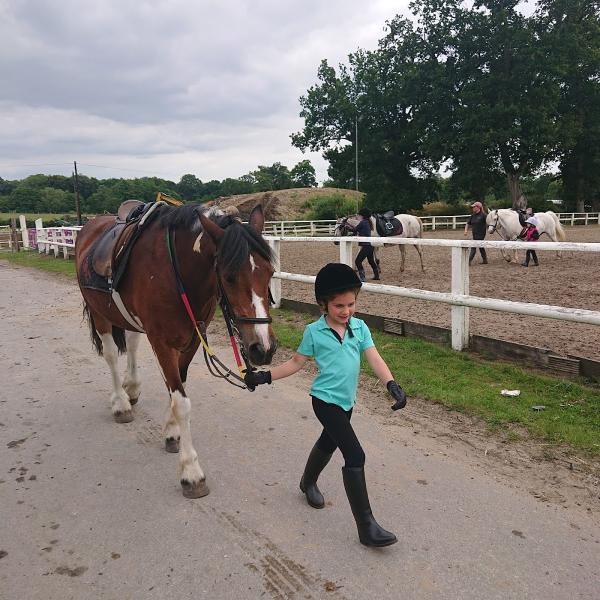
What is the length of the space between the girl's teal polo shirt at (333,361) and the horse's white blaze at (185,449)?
1.03 metres

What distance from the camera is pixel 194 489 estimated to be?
2.95 metres

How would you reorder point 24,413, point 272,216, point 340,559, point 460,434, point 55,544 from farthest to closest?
point 272,216 → point 24,413 → point 460,434 → point 55,544 → point 340,559

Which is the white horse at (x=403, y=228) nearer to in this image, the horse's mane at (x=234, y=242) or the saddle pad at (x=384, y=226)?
the saddle pad at (x=384, y=226)

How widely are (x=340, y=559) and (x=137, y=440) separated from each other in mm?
2073

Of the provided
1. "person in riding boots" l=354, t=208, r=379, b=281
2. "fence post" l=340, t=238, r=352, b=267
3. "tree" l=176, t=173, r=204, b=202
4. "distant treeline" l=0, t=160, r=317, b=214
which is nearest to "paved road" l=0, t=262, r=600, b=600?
"fence post" l=340, t=238, r=352, b=267

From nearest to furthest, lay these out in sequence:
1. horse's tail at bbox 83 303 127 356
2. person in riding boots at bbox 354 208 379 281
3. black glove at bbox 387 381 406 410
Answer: black glove at bbox 387 381 406 410 < horse's tail at bbox 83 303 127 356 < person in riding boots at bbox 354 208 379 281

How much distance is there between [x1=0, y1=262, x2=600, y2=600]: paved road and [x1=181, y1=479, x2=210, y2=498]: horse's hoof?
46 millimetres

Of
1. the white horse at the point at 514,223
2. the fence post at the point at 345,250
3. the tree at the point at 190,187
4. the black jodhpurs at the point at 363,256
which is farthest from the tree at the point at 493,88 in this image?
the tree at the point at 190,187

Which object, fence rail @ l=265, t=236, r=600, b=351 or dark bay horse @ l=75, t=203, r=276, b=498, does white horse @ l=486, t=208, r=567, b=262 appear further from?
dark bay horse @ l=75, t=203, r=276, b=498

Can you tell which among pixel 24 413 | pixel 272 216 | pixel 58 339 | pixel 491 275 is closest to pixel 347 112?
pixel 272 216

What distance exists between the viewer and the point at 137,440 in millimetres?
3771

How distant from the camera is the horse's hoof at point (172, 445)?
3.54 meters

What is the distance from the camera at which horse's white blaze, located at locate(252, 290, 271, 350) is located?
8.27 ft

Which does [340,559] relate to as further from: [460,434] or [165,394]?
[165,394]
